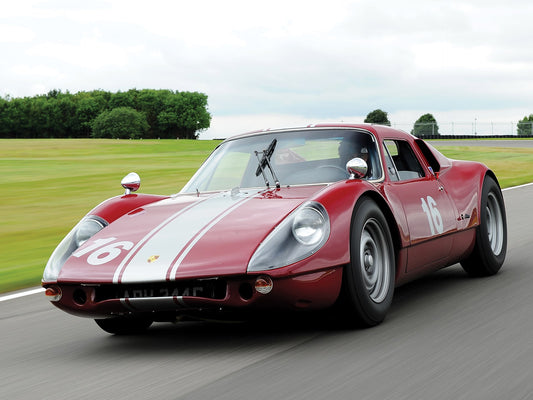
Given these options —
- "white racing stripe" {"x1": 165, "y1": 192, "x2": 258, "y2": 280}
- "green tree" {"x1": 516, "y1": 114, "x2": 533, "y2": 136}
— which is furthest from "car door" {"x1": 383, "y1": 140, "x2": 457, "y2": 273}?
"green tree" {"x1": 516, "y1": 114, "x2": 533, "y2": 136}

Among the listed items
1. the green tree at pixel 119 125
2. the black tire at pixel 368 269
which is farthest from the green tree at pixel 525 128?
the black tire at pixel 368 269

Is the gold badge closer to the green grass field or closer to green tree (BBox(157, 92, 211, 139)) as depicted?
the green grass field

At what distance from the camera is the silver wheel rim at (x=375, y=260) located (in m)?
4.84

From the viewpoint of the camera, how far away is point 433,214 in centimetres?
581

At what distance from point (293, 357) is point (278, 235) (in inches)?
26.5

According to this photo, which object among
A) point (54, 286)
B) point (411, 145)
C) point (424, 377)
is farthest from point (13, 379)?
point (411, 145)

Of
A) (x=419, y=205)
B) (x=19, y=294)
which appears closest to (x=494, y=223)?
(x=419, y=205)

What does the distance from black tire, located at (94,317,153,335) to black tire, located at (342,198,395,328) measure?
1.38 m

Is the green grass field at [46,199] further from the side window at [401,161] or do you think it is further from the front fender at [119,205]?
the side window at [401,161]

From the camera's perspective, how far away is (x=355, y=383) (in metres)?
3.55

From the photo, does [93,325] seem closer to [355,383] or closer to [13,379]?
[13,379]

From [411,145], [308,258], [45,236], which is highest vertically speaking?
[411,145]

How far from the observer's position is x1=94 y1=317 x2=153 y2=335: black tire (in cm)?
508

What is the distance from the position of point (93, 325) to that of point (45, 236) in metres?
6.59
